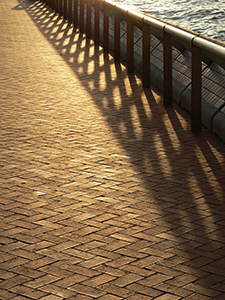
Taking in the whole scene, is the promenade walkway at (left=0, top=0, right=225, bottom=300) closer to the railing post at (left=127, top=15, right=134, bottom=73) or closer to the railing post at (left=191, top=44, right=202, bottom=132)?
the railing post at (left=191, top=44, right=202, bottom=132)

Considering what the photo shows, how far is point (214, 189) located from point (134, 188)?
80cm

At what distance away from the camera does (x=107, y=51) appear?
13211 mm

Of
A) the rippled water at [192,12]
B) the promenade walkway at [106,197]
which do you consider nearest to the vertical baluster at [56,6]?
the rippled water at [192,12]

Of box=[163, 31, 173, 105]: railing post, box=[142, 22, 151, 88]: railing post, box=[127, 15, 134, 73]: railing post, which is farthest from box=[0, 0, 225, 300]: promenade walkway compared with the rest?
box=[127, 15, 134, 73]: railing post

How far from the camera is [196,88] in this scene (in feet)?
23.2

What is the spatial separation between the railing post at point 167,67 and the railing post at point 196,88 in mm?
1304

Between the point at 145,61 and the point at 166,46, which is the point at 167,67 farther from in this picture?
the point at 145,61

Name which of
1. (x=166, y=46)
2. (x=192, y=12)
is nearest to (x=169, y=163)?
(x=166, y=46)

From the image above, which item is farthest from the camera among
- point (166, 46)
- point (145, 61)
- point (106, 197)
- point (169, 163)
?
point (145, 61)

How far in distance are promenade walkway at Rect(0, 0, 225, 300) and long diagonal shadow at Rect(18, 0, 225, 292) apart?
0.04 ft

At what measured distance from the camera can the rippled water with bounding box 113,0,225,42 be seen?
30.8m

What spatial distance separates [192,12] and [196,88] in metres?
30.9

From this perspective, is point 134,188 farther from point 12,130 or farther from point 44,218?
point 12,130

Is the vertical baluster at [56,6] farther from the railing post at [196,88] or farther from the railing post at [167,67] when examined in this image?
the railing post at [196,88]
